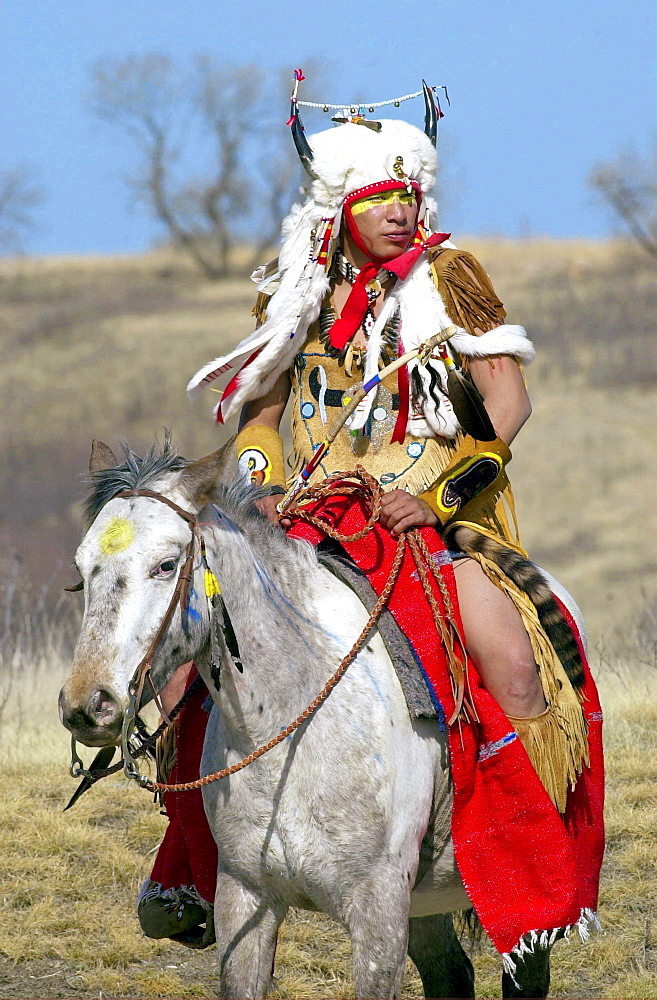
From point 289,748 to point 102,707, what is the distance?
0.64m

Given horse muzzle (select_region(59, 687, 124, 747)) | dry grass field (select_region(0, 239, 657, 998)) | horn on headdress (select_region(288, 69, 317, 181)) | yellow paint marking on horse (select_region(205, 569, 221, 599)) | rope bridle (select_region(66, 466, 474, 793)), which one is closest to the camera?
horse muzzle (select_region(59, 687, 124, 747))

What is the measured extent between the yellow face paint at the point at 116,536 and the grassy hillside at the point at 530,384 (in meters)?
8.20

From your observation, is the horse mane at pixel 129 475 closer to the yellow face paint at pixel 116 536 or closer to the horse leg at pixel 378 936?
Result: the yellow face paint at pixel 116 536

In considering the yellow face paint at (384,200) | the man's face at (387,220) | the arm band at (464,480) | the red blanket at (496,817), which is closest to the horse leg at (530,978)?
the red blanket at (496,817)

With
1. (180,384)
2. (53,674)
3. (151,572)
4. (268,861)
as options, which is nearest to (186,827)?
(268,861)

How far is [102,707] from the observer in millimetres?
2785

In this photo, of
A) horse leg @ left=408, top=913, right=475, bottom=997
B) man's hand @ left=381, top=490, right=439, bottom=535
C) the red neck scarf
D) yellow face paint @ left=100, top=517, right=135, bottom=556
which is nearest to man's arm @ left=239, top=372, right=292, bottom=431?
the red neck scarf

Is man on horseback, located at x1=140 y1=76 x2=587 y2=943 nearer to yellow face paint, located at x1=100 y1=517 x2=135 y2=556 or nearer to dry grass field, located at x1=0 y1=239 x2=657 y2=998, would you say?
yellow face paint, located at x1=100 y1=517 x2=135 y2=556

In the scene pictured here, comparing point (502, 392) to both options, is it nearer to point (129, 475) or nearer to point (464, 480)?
point (464, 480)

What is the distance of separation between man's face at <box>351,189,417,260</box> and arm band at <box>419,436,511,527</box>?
729mm

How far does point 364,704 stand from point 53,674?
18.6ft

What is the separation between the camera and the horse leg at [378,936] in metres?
3.14

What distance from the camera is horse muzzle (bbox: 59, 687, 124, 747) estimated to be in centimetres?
277

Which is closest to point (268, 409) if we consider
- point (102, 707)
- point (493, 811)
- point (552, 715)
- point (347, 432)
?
point (347, 432)
